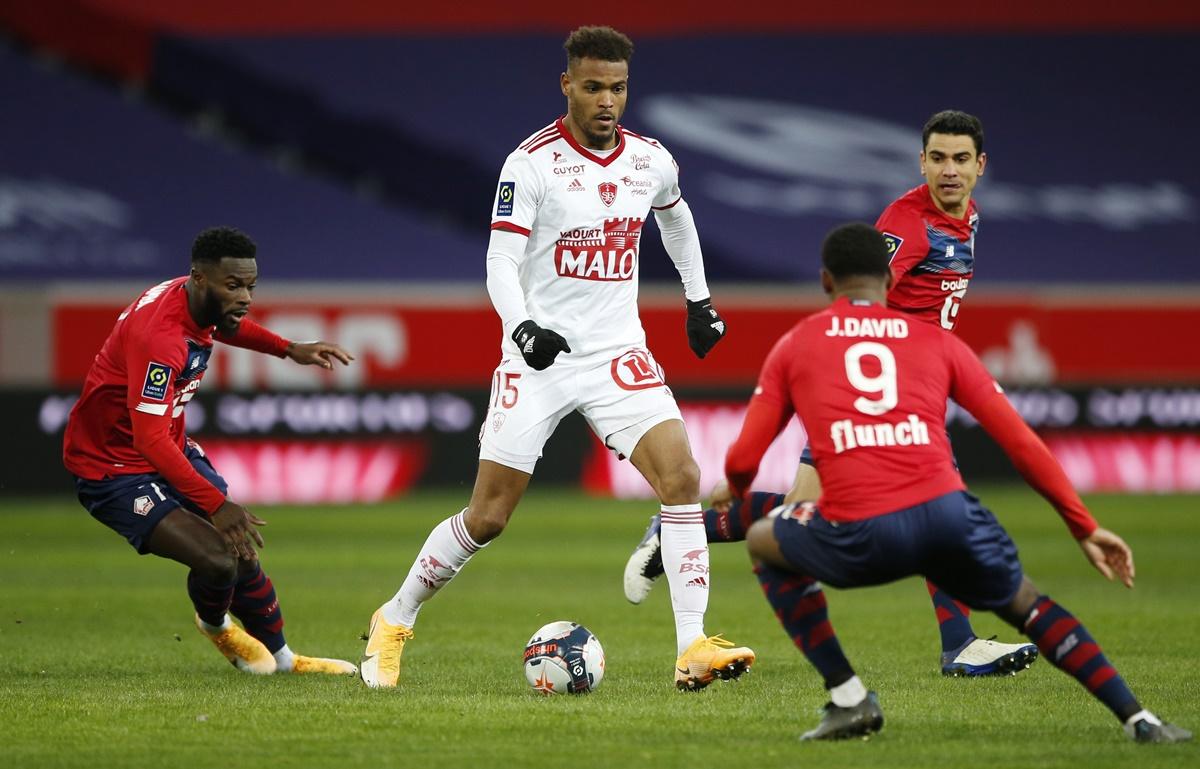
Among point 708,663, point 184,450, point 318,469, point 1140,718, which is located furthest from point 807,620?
point 318,469

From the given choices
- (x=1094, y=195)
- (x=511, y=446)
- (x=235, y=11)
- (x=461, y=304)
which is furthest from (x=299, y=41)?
(x=511, y=446)

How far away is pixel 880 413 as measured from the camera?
17.9ft

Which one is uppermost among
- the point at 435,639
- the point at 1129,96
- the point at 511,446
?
the point at 1129,96

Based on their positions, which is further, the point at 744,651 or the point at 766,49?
→ the point at 766,49

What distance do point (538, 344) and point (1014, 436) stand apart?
198 cm

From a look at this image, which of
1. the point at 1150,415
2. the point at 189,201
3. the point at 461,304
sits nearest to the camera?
the point at 1150,415

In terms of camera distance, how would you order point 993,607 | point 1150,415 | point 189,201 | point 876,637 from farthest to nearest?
1. point 189,201
2. point 1150,415
3. point 876,637
4. point 993,607

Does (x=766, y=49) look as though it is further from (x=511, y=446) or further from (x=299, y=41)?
(x=511, y=446)

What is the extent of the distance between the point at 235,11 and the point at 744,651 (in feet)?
71.9

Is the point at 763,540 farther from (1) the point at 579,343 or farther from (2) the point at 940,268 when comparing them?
(2) the point at 940,268

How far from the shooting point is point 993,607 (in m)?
5.53

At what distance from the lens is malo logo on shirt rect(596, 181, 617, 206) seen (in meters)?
7.12

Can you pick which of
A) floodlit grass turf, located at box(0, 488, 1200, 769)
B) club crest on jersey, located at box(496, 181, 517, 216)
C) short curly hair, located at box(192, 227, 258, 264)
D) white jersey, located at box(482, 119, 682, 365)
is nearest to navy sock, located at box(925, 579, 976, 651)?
floodlit grass turf, located at box(0, 488, 1200, 769)

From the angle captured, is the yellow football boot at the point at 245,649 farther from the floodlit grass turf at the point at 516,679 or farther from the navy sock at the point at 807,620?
the navy sock at the point at 807,620
